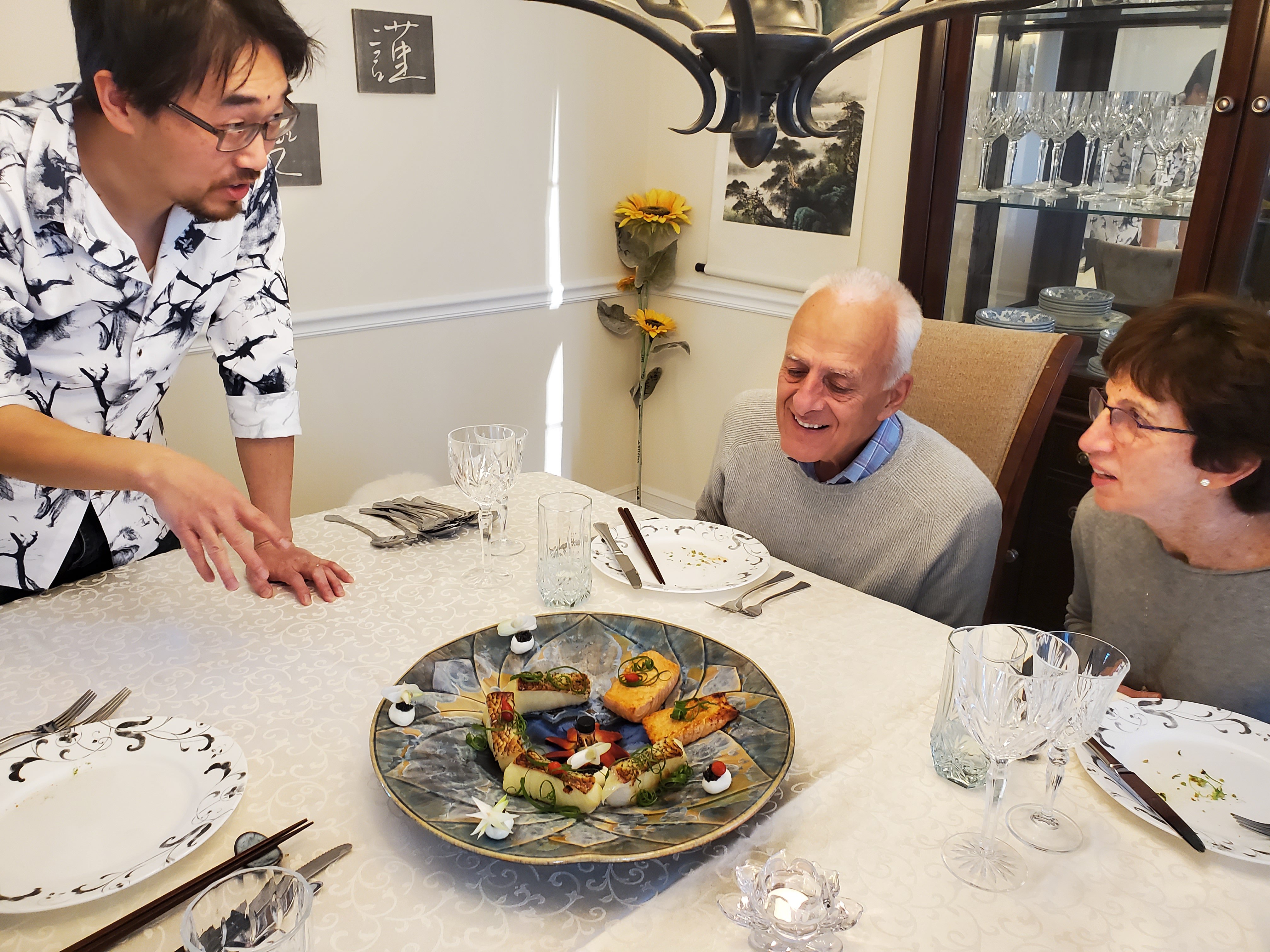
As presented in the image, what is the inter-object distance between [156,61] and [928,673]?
1.29 metres

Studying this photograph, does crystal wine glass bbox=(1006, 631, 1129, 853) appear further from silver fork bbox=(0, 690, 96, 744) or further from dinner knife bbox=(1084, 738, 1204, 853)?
silver fork bbox=(0, 690, 96, 744)

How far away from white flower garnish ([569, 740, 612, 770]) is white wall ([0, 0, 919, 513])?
6.99 ft

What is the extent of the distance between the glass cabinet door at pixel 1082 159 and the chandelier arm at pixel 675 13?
180 centimetres

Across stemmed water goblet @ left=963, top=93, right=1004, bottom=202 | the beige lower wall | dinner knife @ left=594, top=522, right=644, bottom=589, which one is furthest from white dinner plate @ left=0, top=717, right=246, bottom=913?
stemmed water goblet @ left=963, top=93, right=1004, bottom=202

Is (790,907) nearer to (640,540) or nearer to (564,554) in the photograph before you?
(564,554)

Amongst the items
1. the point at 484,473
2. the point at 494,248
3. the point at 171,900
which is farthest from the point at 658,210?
the point at 171,900

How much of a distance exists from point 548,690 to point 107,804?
47 centimetres

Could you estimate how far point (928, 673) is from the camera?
49.8 inches

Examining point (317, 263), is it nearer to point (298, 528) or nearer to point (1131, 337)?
point (298, 528)

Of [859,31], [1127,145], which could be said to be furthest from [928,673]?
[1127,145]

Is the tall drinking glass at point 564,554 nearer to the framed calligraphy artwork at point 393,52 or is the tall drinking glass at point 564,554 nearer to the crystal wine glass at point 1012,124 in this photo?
the crystal wine glass at point 1012,124

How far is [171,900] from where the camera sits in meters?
0.84

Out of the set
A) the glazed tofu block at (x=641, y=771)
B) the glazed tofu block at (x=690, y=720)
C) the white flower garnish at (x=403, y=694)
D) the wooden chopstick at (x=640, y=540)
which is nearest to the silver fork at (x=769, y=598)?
the wooden chopstick at (x=640, y=540)

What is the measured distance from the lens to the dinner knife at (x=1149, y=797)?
939 millimetres
